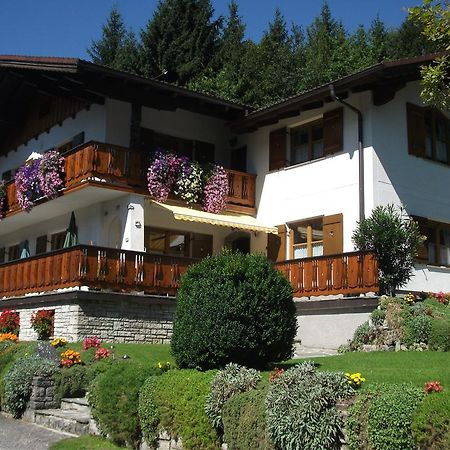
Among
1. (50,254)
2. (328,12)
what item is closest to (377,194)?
(50,254)

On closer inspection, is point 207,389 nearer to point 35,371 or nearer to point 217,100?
point 35,371

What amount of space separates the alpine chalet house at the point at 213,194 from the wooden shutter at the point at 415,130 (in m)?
0.05

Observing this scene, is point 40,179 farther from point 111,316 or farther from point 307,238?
point 307,238

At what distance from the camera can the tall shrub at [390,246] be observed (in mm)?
17547

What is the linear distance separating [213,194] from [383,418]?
1523 centimetres

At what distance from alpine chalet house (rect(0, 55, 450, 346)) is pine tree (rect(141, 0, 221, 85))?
17671 millimetres

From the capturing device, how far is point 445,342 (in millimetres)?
14664

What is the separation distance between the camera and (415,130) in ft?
68.7

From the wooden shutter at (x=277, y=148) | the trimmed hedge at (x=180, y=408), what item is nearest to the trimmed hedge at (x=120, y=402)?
the trimmed hedge at (x=180, y=408)

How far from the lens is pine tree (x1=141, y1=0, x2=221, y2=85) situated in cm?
4197

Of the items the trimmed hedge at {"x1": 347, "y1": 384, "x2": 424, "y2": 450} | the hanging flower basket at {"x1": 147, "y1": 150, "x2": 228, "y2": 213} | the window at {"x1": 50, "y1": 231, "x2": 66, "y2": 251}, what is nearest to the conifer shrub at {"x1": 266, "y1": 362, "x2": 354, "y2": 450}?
the trimmed hedge at {"x1": 347, "y1": 384, "x2": 424, "y2": 450}

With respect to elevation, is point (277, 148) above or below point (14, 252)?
above

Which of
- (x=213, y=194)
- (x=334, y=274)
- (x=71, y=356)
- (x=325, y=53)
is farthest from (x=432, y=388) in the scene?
(x=325, y=53)

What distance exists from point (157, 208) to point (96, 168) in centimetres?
275
